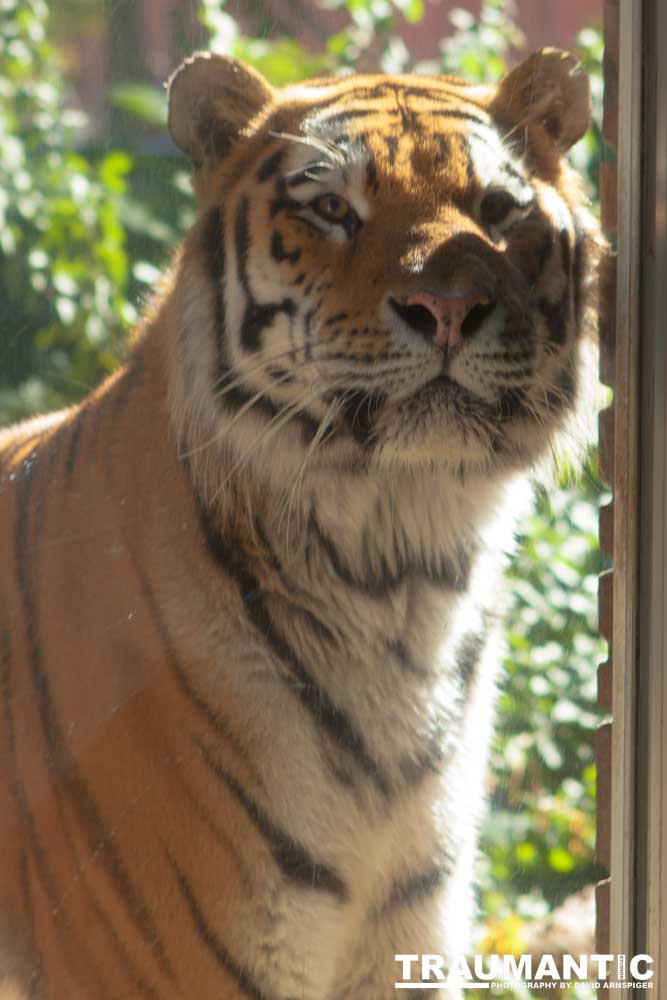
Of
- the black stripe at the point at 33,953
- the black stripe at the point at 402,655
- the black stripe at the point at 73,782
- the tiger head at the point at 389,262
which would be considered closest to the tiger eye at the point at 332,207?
the tiger head at the point at 389,262

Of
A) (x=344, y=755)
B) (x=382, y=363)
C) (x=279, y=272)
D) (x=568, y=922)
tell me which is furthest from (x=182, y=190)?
(x=568, y=922)

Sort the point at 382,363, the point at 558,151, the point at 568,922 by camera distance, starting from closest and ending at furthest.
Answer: the point at 382,363
the point at 558,151
the point at 568,922

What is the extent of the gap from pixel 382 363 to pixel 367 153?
193 mm

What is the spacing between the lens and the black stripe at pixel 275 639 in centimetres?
120

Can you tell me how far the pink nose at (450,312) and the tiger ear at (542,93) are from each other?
221mm

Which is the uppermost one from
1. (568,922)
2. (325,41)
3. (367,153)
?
(325,41)

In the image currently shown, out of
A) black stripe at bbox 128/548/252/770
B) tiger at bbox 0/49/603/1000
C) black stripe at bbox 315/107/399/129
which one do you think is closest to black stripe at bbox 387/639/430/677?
tiger at bbox 0/49/603/1000

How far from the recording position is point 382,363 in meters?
1.07

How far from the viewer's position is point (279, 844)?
1171 mm

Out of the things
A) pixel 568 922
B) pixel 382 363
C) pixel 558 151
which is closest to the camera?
pixel 382 363

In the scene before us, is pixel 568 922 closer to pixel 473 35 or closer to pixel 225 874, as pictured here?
pixel 225 874

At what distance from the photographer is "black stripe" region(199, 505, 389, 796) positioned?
120 centimetres

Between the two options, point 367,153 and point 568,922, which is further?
point 568,922

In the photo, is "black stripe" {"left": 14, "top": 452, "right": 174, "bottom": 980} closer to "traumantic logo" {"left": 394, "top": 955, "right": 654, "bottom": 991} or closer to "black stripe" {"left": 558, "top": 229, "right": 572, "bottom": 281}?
"traumantic logo" {"left": 394, "top": 955, "right": 654, "bottom": 991}
